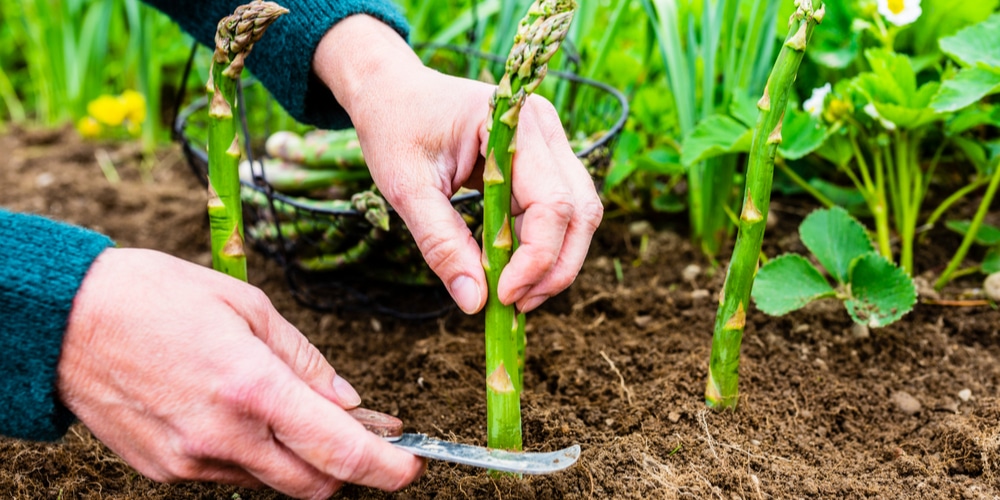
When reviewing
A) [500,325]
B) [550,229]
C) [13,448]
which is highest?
[550,229]

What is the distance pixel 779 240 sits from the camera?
68.7 inches

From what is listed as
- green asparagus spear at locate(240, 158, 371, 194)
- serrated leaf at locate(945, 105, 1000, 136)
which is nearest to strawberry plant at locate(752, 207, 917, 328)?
serrated leaf at locate(945, 105, 1000, 136)

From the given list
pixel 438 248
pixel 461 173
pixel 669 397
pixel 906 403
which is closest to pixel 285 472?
pixel 438 248

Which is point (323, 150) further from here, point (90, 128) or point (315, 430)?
point (90, 128)

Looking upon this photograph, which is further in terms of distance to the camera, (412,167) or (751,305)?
(751,305)

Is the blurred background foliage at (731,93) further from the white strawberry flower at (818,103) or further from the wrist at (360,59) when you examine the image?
the wrist at (360,59)

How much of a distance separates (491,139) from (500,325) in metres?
0.24

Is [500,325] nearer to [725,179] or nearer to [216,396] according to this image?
[216,396]

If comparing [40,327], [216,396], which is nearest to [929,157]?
[216,396]

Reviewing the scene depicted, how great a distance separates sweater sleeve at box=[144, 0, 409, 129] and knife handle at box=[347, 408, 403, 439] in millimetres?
639

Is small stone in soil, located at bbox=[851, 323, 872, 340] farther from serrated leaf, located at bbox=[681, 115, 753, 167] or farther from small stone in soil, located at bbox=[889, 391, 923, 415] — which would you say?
serrated leaf, located at bbox=[681, 115, 753, 167]

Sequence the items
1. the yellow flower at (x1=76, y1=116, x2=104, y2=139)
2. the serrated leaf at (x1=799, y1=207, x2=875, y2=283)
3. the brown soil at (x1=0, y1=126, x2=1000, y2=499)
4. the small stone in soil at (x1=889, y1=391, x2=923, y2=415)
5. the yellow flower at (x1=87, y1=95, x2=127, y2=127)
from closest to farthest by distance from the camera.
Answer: the brown soil at (x1=0, y1=126, x2=1000, y2=499) < the small stone in soil at (x1=889, y1=391, x2=923, y2=415) < the serrated leaf at (x1=799, y1=207, x2=875, y2=283) < the yellow flower at (x1=87, y1=95, x2=127, y2=127) < the yellow flower at (x1=76, y1=116, x2=104, y2=139)

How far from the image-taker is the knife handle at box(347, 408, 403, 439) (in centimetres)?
94

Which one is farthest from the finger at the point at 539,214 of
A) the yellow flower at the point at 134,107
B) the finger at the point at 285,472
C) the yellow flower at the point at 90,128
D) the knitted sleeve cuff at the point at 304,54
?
the yellow flower at the point at 90,128
